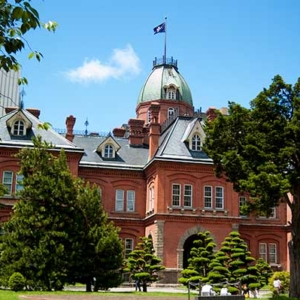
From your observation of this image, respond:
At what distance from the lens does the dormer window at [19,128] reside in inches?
1480

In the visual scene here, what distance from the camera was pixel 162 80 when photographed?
5750 cm

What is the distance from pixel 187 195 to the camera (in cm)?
3781

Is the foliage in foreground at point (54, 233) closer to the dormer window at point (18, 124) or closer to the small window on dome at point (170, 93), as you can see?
the dormer window at point (18, 124)

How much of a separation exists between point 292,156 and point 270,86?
329 centimetres

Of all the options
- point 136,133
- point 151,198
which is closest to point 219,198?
point 151,198

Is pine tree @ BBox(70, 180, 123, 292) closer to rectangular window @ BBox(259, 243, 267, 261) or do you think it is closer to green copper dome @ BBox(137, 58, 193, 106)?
rectangular window @ BBox(259, 243, 267, 261)

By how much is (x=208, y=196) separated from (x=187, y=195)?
167 cm

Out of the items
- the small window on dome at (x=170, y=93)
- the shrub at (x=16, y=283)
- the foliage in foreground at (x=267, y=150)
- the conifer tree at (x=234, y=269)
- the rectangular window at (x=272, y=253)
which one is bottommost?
the shrub at (x=16, y=283)

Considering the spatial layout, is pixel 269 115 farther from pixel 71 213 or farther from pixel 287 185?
pixel 71 213

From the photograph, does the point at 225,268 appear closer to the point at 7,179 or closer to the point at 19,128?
the point at 7,179

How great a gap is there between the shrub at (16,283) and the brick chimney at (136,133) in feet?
73.4

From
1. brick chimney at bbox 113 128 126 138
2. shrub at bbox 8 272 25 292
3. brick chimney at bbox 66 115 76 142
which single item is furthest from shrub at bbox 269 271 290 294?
brick chimney at bbox 113 128 126 138

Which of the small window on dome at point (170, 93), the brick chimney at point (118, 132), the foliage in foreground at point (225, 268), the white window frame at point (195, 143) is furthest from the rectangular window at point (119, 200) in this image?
the small window on dome at point (170, 93)

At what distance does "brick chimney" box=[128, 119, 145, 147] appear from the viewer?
4453cm
